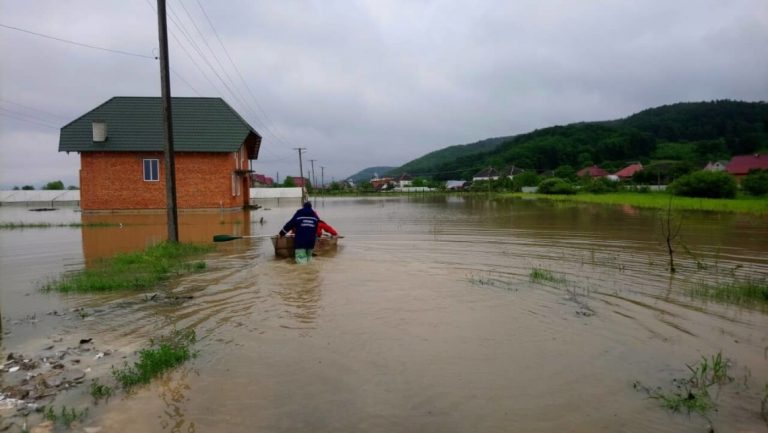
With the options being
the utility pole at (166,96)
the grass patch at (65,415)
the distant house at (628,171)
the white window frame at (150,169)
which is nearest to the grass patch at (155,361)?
the grass patch at (65,415)

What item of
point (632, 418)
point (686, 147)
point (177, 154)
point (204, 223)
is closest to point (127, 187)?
point (177, 154)

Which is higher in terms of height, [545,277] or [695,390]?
[545,277]

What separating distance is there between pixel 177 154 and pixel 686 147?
95792 mm

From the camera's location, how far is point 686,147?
9500 cm

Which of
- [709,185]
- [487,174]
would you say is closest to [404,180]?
[487,174]

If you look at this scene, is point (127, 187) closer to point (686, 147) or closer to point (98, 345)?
point (98, 345)

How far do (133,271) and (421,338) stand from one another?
258 inches

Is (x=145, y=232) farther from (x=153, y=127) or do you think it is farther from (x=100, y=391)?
(x=100, y=391)

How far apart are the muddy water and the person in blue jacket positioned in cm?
40

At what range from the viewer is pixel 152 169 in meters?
28.8

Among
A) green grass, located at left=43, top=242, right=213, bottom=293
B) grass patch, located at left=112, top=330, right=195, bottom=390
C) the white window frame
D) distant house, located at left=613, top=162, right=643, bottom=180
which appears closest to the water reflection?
green grass, located at left=43, top=242, right=213, bottom=293

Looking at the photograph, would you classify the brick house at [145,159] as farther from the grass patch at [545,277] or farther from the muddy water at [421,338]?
the grass patch at [545,277]

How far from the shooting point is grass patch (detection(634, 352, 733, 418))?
A: 4.18 metres

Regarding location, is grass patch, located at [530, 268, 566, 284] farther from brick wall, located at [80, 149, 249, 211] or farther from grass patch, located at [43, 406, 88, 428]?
brick wall, located at [80, 149, 249, 211]
